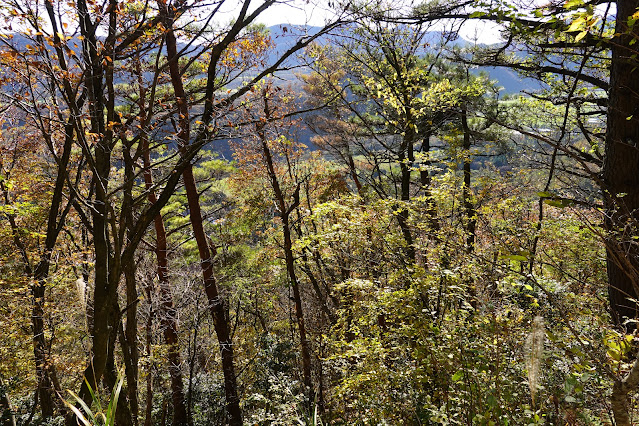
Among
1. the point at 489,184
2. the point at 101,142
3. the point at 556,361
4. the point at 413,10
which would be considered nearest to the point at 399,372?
the point at 556,361

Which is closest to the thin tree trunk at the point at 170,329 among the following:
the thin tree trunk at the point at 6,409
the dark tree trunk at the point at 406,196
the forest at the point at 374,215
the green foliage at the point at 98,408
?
the forest at the point at 374,215

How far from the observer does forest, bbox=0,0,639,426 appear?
2154 mm

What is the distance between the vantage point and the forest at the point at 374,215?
7.07ft

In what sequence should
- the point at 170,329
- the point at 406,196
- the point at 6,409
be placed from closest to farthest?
the point at 406,196
the point at 6,409
the point at 170,329

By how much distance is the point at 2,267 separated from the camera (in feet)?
25.3

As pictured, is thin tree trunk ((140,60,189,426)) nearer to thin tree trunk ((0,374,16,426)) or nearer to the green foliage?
thin tree trunk ((0,374,16,426))

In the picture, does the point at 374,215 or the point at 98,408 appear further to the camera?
the point at 374,215

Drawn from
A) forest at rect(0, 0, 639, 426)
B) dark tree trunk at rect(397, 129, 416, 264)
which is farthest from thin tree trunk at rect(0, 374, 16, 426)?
dark tree trunk at rect(397, 129, 416, 264)

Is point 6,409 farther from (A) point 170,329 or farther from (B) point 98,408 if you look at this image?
(B) point 98,408

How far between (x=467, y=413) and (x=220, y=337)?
18.6 feet

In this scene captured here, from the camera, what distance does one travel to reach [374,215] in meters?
5.86

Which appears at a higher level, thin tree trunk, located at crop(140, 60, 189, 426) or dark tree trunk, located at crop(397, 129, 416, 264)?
dark tree trunk, located at crop(397, 129, 416, 264)

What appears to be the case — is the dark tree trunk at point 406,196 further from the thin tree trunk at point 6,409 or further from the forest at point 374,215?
the thin tree trunk at point 6,409

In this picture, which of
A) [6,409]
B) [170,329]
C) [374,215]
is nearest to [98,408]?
[374,215]
